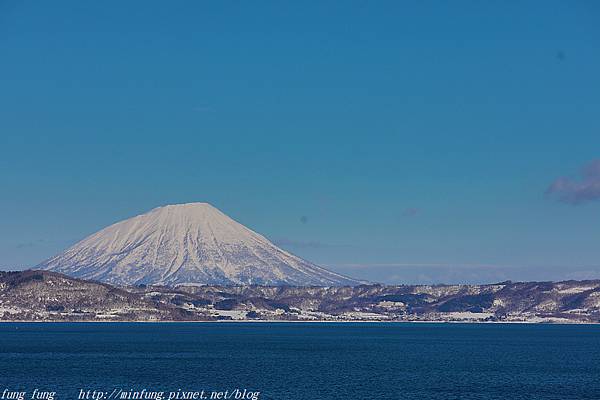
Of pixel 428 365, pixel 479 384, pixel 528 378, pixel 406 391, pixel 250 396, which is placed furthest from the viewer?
pixel 428 365

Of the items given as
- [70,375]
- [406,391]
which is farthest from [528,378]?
[70,375]

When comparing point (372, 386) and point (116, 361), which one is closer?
point (372, 386)

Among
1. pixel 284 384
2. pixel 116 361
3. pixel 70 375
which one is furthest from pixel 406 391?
pixel 116 361

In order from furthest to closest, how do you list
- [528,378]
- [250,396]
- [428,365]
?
[428,365], [528,378], [250,396]

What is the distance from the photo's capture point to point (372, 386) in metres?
148

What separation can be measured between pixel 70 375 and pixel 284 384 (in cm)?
3924

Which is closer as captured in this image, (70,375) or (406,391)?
(406,391)

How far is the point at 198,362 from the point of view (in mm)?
193125

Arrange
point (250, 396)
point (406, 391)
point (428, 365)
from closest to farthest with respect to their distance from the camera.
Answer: point (250, 396), point (406, 391), point (428, 365)

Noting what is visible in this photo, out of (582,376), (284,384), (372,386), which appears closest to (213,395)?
(284,384)

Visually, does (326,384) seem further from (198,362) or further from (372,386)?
(198,362)

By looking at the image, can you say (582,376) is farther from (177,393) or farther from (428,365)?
(177,393)

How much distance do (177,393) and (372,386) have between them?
33441 millimetres

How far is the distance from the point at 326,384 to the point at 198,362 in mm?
50404
